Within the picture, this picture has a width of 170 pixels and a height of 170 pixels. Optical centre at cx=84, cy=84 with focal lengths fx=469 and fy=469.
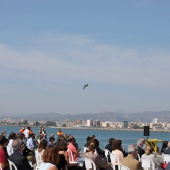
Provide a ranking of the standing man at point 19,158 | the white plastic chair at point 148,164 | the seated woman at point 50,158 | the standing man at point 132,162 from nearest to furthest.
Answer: the seated woman at point 50,158 → the standing man at point 19,158 → the standing man at point 132,162 → the white plastic chair at point 148,164

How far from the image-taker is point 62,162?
8.88m

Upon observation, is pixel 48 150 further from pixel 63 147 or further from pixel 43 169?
pixel 63 147

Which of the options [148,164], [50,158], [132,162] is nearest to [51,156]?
[50,158]

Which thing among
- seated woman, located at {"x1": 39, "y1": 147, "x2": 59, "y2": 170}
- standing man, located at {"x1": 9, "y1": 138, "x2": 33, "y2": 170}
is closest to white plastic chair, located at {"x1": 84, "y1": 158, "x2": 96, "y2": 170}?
standing man, located at {"x1": 9, "y1": 138, "x2": 33, "y2": 170}

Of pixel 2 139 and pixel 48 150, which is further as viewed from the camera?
pixel 2 139

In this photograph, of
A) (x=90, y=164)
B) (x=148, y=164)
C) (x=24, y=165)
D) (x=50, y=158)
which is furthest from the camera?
(x=148, y=164)

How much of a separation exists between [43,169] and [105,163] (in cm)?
392

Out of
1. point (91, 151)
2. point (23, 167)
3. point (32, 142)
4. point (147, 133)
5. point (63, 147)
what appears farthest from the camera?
point (147, 133)

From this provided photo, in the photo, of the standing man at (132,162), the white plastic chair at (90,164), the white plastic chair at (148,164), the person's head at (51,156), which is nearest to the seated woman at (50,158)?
the person's head at (51,156)

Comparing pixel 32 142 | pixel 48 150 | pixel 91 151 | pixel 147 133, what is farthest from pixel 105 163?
pixel 147 133

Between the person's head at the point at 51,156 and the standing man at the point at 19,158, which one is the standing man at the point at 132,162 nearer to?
the standing man at the point at 19,158

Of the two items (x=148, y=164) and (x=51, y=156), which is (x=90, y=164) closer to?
(x=148, y=164)

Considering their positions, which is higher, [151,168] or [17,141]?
[17,141]

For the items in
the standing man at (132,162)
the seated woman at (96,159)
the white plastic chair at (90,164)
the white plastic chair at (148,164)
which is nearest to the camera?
the standing man at (132,162)
